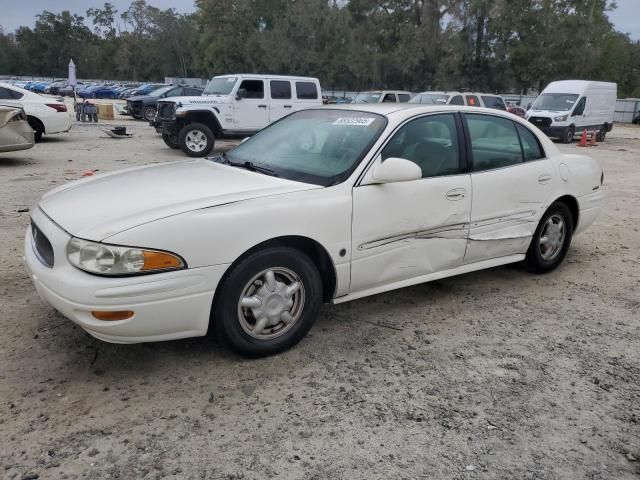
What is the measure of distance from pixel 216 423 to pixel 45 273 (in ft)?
4.15

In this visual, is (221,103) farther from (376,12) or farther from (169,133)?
(376,12)

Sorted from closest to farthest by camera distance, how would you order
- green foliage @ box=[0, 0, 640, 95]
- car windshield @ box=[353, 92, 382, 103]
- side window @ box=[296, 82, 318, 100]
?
side window @ box=[296, 82, 318, 100], car windshield @ box=[353, 92, 382, 103], green foliage @ box=[0, 0, 640, 95]

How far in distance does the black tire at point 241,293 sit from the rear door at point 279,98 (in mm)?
10922

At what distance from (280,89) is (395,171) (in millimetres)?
11194

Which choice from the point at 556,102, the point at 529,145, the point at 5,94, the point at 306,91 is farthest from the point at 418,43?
the point at 529,145

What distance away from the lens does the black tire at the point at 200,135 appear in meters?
12.5

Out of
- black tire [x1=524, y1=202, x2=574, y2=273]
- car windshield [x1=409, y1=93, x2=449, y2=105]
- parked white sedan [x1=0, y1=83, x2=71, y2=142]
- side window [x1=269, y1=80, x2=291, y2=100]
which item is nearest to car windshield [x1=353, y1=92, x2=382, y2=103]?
car windshield [x1=409, y1=93, x2=449, y2=105]

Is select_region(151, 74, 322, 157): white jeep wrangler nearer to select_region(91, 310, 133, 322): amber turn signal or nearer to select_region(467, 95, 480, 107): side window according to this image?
select_region(467, 95, 480, 107): side window

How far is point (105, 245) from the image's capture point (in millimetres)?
2758

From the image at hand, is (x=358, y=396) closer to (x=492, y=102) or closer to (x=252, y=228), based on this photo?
(x=252, y=228)

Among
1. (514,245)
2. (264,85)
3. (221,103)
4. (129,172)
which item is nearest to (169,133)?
(221,103)

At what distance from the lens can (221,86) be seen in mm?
→ 13648

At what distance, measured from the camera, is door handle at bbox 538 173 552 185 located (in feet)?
14.9

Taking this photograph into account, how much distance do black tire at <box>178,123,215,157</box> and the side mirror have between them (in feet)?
32.4
